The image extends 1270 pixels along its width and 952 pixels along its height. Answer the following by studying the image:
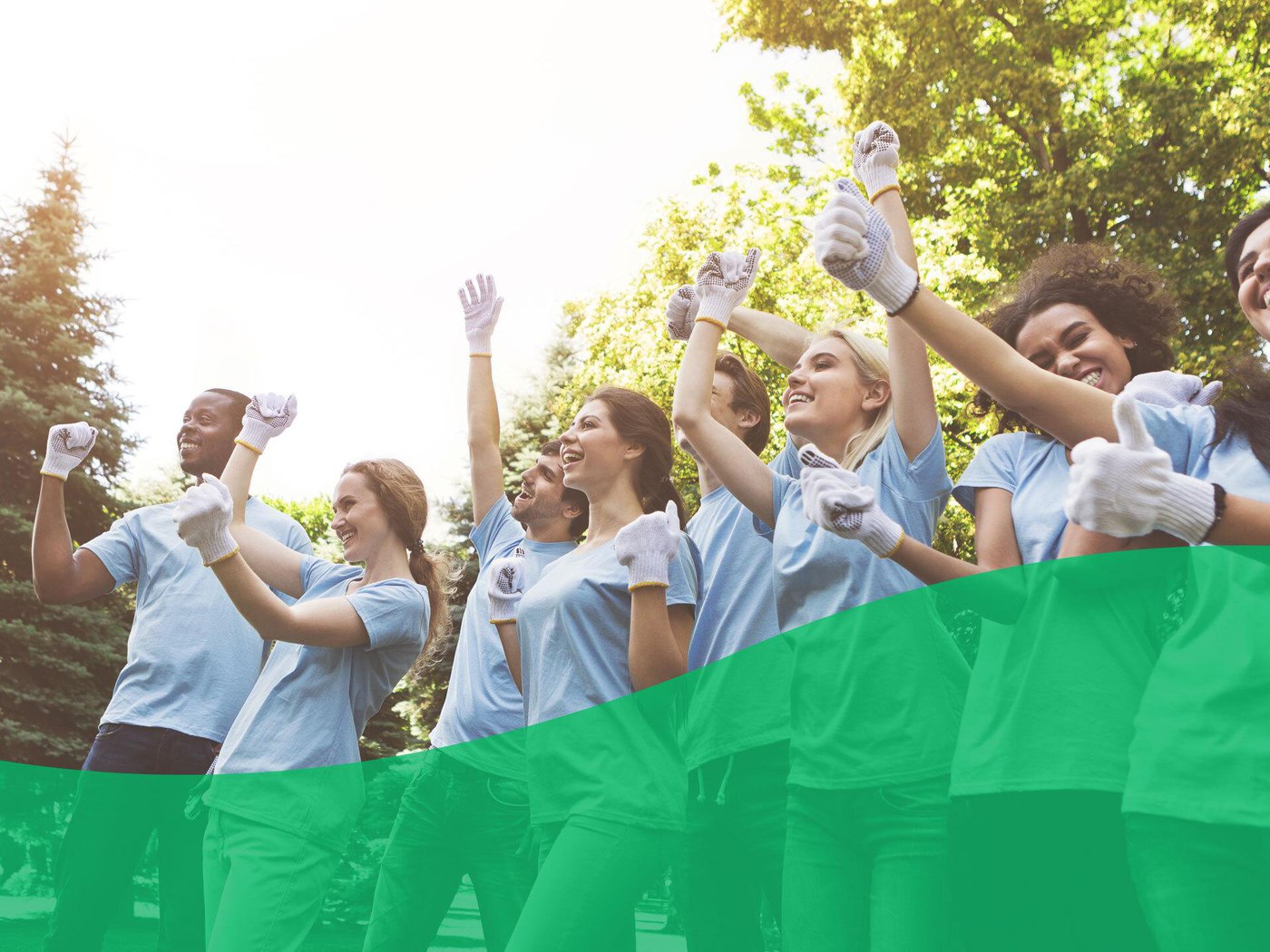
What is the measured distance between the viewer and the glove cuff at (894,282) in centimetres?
213

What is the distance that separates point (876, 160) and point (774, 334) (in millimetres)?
1262

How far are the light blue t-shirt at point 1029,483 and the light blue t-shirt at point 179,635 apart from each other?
274 centimetres

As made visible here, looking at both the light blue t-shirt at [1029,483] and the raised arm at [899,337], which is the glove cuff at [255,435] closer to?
the raised arm at [899,337]

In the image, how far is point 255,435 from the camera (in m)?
4.30

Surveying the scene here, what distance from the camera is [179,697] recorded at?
163 inches

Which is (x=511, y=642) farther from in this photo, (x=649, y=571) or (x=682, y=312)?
(x=682, y=312)

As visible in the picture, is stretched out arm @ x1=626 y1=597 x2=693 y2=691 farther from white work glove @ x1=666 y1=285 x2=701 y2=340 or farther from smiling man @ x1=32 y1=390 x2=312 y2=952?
smiling man @ x1=32 y1=390 x2=312 y2=952

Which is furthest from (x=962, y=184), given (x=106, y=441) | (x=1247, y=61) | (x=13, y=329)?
(x=13, y=329)

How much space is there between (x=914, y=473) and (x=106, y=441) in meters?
16.0

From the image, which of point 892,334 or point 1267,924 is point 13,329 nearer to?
point 892,334

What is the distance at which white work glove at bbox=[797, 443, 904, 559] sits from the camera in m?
2.23

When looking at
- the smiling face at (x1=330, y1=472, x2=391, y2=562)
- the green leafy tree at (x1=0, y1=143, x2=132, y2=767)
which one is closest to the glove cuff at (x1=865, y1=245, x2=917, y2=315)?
the smiling face at (x1=330, y1=472, x2=391, y2=562)

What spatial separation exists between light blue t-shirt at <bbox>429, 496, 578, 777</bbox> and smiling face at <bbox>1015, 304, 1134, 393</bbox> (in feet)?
5.75
